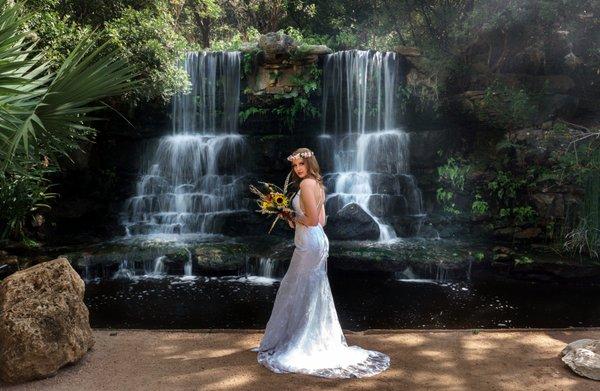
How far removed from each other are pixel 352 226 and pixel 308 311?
6.78 metres

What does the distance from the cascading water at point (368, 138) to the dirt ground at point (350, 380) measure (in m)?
6.83

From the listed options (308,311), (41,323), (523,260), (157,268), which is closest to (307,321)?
(308,311)

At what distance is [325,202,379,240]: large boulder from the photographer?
11500 mm

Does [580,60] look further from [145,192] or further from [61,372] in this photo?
[61,372]

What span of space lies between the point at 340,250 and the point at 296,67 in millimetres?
6596

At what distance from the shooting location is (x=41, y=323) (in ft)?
14.9

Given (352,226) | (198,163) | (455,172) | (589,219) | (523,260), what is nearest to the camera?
(523,260)

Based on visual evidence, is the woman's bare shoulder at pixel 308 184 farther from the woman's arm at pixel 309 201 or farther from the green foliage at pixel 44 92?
the green foliage at pixel 44 92

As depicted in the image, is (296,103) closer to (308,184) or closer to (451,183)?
(451,183)

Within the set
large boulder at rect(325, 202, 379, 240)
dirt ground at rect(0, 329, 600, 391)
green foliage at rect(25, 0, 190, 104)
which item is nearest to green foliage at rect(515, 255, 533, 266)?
large boulder at rect(325, 202, 379, 240)

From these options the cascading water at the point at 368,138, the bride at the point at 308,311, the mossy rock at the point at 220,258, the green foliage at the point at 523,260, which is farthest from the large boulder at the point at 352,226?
the bride at the point at 308,311

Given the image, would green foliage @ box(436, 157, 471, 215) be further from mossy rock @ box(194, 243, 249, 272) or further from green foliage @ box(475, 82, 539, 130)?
mossy rock @ box(194, 243, 249, 272)

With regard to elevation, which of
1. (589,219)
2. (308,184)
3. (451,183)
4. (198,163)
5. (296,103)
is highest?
(296,103)

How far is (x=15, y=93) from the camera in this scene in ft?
13.5
